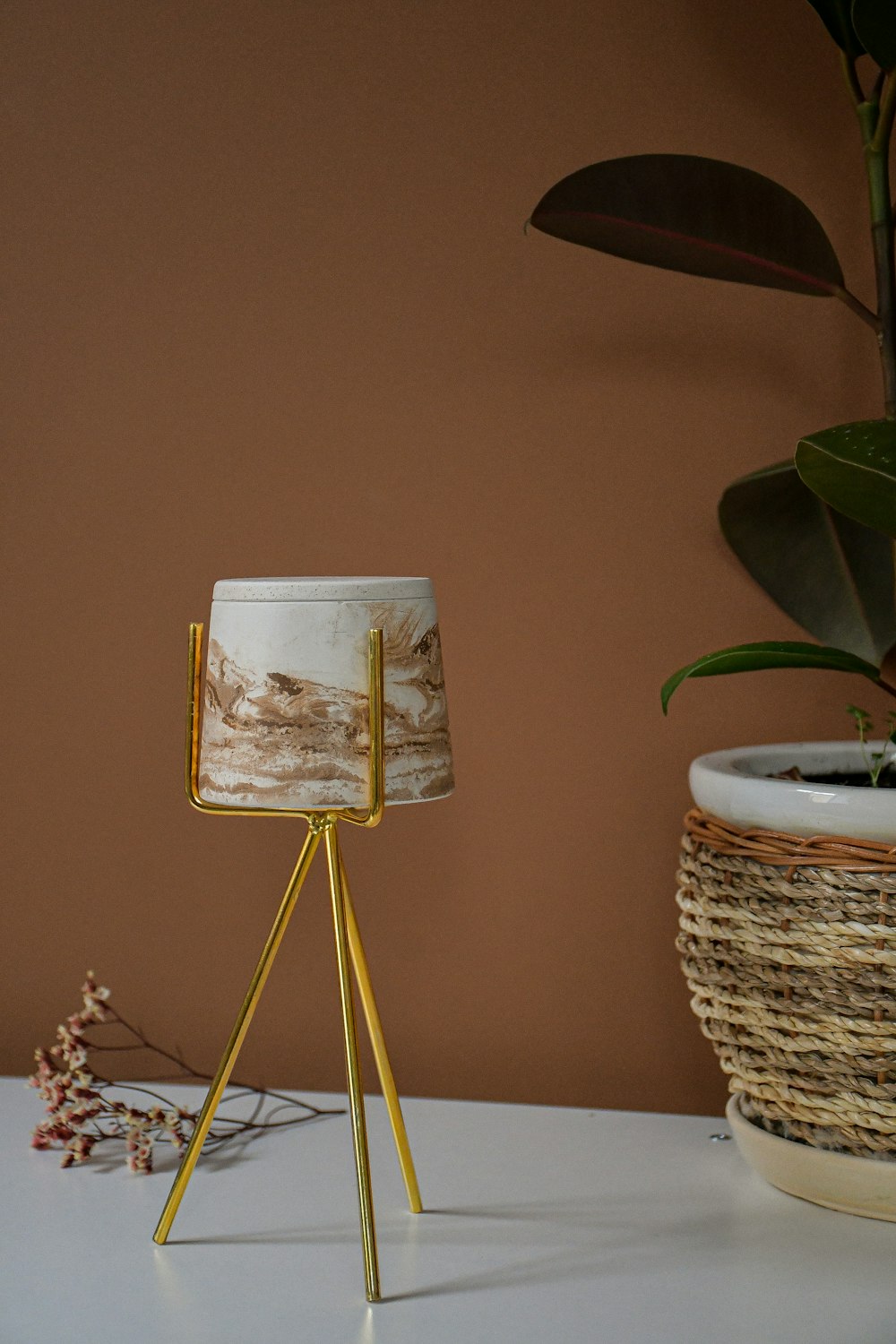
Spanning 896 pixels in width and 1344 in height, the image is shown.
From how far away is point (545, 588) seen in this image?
1329mm

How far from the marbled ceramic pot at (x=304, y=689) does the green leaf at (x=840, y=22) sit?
65 cm

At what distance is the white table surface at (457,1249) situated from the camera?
889mm

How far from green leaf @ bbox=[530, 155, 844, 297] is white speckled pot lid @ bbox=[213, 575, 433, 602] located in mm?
398

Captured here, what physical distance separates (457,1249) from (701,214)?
91 cm

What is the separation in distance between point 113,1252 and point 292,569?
2.29 feet

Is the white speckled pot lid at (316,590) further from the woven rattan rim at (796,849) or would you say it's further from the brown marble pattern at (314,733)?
the woven rattan rim at (796,849)

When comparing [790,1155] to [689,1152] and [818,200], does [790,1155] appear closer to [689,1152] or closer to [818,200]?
[689,1152]

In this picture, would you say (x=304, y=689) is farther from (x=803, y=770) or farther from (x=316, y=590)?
(x=803, y=770)

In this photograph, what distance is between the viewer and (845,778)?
117 centimetres

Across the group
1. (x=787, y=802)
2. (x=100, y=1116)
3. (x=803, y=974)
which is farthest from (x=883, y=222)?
(x=100, y=1116)

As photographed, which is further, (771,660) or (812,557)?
(812,557)

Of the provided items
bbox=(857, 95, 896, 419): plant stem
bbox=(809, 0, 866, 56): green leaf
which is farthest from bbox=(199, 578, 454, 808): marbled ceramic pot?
bbox=(809, 0, 866, 56): green leaf

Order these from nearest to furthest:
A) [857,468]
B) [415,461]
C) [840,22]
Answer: [857,468] → [840,22] → [415,461]

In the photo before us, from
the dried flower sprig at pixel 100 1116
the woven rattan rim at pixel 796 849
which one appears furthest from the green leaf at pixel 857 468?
the dried flower sprig at pixel 100 1116
